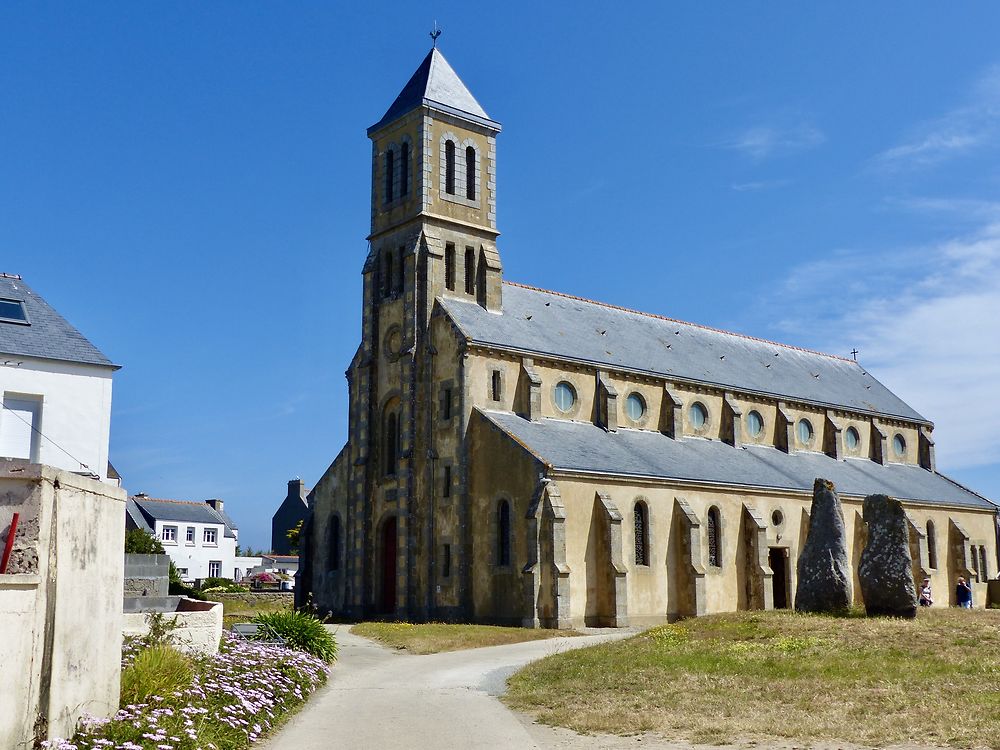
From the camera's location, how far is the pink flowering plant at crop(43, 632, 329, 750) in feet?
35.3

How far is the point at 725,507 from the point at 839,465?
13.0 m

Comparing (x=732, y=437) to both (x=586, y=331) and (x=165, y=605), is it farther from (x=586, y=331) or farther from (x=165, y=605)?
(x=165, y=605)

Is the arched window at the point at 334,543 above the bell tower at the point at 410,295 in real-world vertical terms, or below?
below

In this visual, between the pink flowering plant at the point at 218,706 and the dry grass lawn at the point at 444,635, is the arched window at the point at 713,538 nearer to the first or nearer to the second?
the dry grass lawn at the point at 444,635

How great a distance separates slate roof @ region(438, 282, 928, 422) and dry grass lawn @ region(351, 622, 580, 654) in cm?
1120

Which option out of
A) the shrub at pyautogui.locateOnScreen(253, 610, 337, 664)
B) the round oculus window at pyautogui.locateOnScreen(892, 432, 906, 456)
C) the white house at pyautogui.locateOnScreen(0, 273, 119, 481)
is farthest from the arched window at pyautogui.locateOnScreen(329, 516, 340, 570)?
the round oculus window at pyautogui.locateOnScreen(892, 432, 906, 456)

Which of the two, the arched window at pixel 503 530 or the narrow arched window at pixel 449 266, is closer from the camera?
the arched window at pixel 503 530

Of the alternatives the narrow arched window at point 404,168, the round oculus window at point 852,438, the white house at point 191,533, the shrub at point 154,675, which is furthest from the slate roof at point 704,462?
the white house at point 191,533

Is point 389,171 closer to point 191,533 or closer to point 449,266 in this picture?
point 449,266

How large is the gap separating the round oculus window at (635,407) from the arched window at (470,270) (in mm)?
7981

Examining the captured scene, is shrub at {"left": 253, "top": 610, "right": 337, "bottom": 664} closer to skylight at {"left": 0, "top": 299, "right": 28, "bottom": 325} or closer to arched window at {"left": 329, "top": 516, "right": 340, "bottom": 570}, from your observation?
skylight at {"left": 0, "top": 299, "right": 28, "bottom": 325}

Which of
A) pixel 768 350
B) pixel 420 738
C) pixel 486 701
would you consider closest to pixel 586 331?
pixel 768 350

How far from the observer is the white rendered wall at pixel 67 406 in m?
24.4

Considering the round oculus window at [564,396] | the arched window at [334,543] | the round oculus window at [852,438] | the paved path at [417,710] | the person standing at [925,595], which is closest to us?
the paved path at [417,710]
